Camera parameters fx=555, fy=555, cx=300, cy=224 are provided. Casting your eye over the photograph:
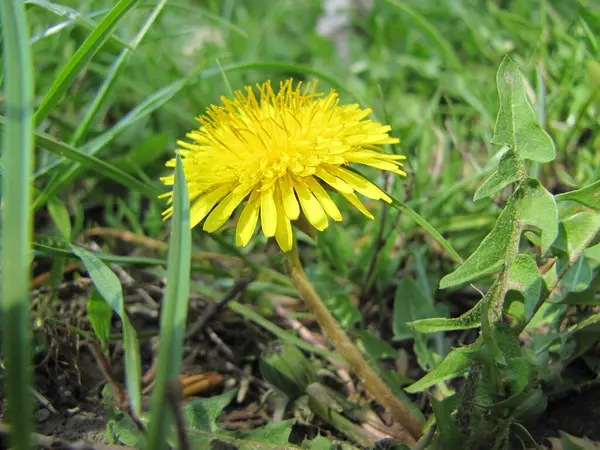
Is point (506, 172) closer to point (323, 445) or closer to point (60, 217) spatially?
point (323, 445)

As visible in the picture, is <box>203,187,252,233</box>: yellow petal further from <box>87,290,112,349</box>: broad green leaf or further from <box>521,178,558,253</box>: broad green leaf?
<box>521,178,558,253</box>: broad green leaf

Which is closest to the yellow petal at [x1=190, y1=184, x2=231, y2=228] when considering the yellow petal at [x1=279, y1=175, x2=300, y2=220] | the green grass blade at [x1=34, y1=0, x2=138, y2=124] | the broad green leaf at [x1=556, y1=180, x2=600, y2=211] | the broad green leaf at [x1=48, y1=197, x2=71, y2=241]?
the yellow petal at [x1=279, y1=175, x2=300, y2=220]

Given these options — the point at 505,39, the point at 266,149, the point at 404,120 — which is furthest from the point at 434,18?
the point at 266,149

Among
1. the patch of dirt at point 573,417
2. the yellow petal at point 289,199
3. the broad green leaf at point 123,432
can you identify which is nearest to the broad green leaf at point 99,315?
the broad green leaf at point 123,432

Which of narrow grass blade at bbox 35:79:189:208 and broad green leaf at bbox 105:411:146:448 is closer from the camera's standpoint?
broad green leaf at bbox 105:411:146:448

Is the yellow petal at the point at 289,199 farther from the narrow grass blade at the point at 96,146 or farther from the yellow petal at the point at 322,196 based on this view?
the narrow grass blade at the point at 96,146
